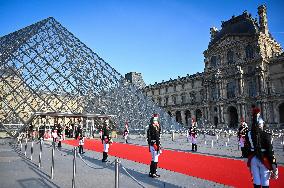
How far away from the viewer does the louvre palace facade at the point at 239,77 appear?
44.1 m

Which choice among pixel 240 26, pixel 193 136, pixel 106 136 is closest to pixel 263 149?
pixel 106 136

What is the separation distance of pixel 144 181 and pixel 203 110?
5108 centimetres

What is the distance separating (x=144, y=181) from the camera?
6.67 meters

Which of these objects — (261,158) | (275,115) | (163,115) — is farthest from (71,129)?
(275,115)

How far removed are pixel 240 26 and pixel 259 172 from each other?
171 feet

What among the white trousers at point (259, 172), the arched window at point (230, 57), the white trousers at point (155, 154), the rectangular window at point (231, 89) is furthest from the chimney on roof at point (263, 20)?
the white trousers at point (259, 172)

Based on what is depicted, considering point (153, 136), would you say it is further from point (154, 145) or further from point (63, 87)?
point (63, 87)

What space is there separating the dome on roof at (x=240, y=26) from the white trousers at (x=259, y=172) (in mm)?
48165

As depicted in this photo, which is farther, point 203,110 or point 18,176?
point 203,110

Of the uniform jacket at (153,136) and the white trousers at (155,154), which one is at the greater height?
the uniform jacket at (153,136)

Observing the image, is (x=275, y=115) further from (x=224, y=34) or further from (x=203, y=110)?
(x=224, y=34)

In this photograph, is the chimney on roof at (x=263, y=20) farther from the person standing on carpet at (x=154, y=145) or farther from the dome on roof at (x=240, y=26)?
the person standing on carpet at (x=154, y=145)

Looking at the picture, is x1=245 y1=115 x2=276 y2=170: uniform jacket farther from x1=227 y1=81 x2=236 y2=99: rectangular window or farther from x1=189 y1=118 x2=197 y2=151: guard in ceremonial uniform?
x1=227 y1=81 x2=236 y2=99: rectangular window

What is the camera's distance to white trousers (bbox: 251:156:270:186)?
4293 mm
